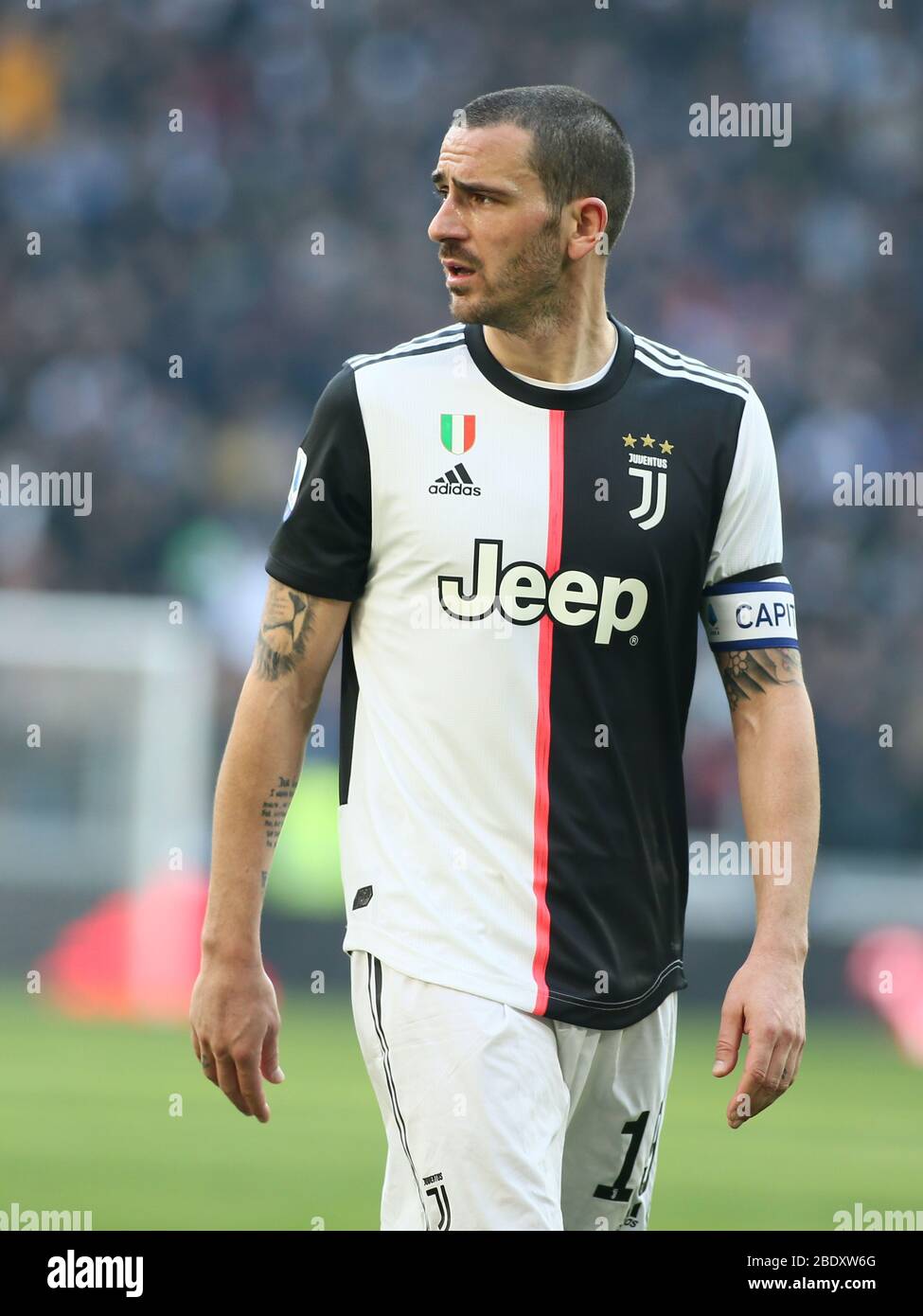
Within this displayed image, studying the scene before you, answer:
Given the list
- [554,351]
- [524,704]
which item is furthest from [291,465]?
[524,704]

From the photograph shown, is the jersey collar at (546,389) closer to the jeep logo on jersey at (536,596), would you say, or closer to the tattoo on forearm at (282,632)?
the jeep logo on jersey at (536,596)

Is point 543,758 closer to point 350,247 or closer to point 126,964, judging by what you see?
point 126,964

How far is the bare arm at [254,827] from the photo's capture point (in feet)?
11.2

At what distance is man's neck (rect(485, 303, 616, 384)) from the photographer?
364 cm

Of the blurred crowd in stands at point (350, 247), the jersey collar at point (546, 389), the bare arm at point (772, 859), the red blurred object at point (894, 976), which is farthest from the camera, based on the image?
the blurred crowd in stands at point (350, 247)

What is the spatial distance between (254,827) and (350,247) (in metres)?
12.9

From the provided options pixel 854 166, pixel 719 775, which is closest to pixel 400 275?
pixel 854 166

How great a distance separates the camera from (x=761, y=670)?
12.1ft

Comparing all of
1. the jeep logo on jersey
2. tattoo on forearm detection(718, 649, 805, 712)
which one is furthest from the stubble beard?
tattoo on forearm detection(718, 649, 805, 712)

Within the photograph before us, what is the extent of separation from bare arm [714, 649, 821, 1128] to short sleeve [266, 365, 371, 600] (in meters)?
0.71

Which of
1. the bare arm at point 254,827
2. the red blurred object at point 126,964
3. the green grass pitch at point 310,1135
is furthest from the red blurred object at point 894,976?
the bare arm at point 254,827

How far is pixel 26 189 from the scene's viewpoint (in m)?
16.0

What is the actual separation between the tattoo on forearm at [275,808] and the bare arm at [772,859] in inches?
30.7

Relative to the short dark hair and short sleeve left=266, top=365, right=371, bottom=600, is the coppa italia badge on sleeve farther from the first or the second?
short sleeve left=266, top=365, right=371, bottom=600
